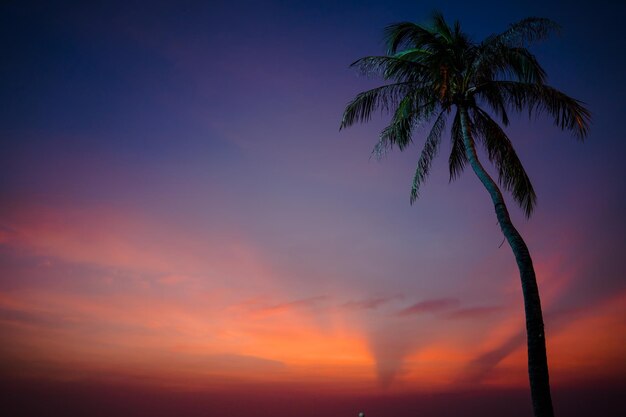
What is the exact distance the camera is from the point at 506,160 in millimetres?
15602

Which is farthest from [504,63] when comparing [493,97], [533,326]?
[533,326]

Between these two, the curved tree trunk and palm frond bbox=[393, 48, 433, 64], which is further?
palm frond bbox=[393, 48, 433, 64]

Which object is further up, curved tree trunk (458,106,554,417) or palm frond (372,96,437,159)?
palm frond (372,96,437,159)

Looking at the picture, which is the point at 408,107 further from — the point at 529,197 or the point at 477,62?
the point at 529,197

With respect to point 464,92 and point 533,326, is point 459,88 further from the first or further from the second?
point 533,326

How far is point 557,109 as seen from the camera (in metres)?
14.4

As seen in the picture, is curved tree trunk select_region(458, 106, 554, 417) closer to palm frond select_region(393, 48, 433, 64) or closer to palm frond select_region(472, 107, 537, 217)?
palm frond select_region(472, 107, 537, 217)

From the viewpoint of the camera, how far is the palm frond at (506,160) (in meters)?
15.5

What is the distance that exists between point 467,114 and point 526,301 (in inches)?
287

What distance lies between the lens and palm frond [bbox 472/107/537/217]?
15.5m

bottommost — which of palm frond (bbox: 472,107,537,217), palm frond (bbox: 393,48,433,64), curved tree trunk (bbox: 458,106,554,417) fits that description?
curved tree trunk (bbox: 458,106,554,417)

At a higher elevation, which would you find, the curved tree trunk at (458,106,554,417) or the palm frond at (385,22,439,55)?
the palm frond at (385,22,439,55)

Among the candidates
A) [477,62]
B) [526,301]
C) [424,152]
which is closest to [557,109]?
[477,62]

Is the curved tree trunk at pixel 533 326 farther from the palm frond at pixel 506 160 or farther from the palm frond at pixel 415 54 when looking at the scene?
the palm frond at pixel 415 54
